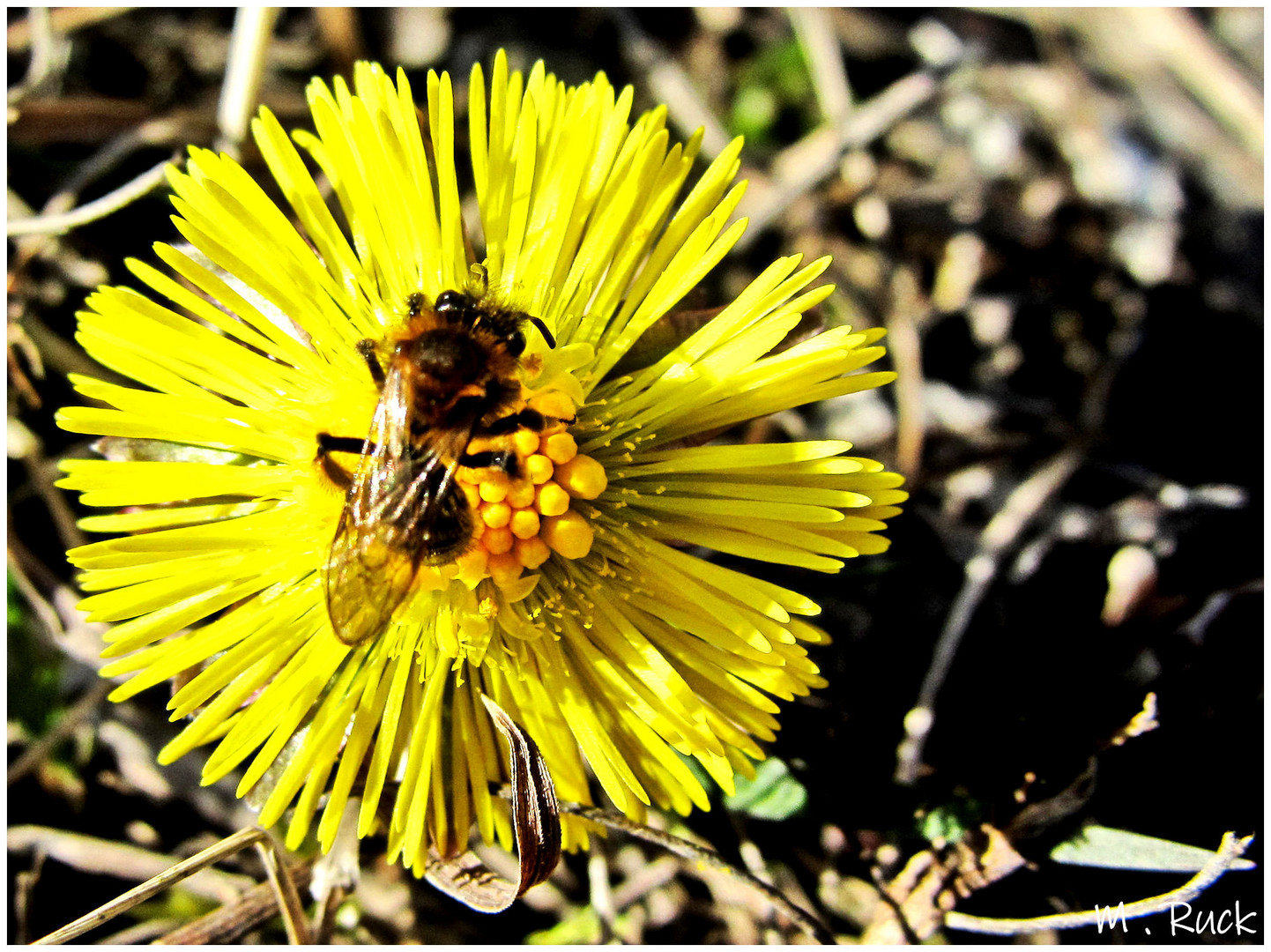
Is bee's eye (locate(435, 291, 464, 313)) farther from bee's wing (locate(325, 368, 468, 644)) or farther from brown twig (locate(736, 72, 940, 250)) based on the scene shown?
brown twig (locate(736, 72, 940, 250))

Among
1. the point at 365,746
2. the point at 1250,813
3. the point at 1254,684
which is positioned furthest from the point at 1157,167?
the point at 365,746

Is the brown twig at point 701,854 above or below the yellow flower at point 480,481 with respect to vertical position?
below

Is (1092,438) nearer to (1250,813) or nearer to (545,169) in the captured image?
(1250,813)

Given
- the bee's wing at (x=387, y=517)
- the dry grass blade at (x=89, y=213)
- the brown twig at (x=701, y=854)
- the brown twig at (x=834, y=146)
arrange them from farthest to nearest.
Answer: the brown twig at (x=834, y=146), the dry grass blade at (x=89, y=213), the brown twig at (x=701, y=854), the bee's wing at (x=387, y=517)

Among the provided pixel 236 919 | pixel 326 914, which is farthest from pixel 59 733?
pixel 326 914

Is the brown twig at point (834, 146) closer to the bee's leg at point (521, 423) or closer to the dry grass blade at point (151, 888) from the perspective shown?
the bee's leg at point (521, 423)

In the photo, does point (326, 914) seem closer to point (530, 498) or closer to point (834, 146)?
point (530, 498)

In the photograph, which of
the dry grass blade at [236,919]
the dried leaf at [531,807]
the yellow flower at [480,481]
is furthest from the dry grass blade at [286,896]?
the dried leaf at [531,807]
